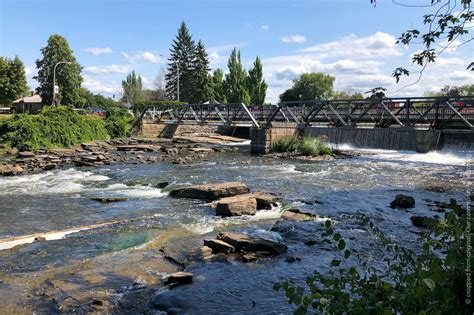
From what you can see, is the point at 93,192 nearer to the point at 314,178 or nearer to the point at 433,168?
the point at 314,178

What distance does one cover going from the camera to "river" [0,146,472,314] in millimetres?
6043

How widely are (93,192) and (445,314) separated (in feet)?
43.7

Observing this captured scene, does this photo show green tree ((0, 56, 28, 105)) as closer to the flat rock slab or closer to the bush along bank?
the bush along bank

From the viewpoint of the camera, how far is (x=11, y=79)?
63000mm

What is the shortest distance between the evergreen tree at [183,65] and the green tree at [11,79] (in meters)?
25.9

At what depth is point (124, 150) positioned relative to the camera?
99.6 ft

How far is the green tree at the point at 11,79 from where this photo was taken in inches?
2441

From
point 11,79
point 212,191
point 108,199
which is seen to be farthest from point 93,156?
point 11,79

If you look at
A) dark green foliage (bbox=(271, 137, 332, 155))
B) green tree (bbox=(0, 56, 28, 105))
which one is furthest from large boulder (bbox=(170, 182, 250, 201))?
green tree (bbox=(0, 56, 28, 105))

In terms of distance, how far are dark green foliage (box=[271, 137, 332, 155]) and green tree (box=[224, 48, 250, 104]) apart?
55391 mm

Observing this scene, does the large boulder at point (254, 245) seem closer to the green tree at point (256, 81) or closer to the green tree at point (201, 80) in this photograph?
the green tree at point (201, 80)

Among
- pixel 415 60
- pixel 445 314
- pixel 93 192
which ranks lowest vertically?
pixel 93 192

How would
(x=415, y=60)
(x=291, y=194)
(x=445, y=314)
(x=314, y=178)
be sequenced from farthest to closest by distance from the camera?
(x=314, y=178)
(x=291, y=194)
(x=415, y=60)
(x=445, y=314)

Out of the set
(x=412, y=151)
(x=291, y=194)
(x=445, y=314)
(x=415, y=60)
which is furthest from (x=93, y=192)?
(x=412, y=151)
